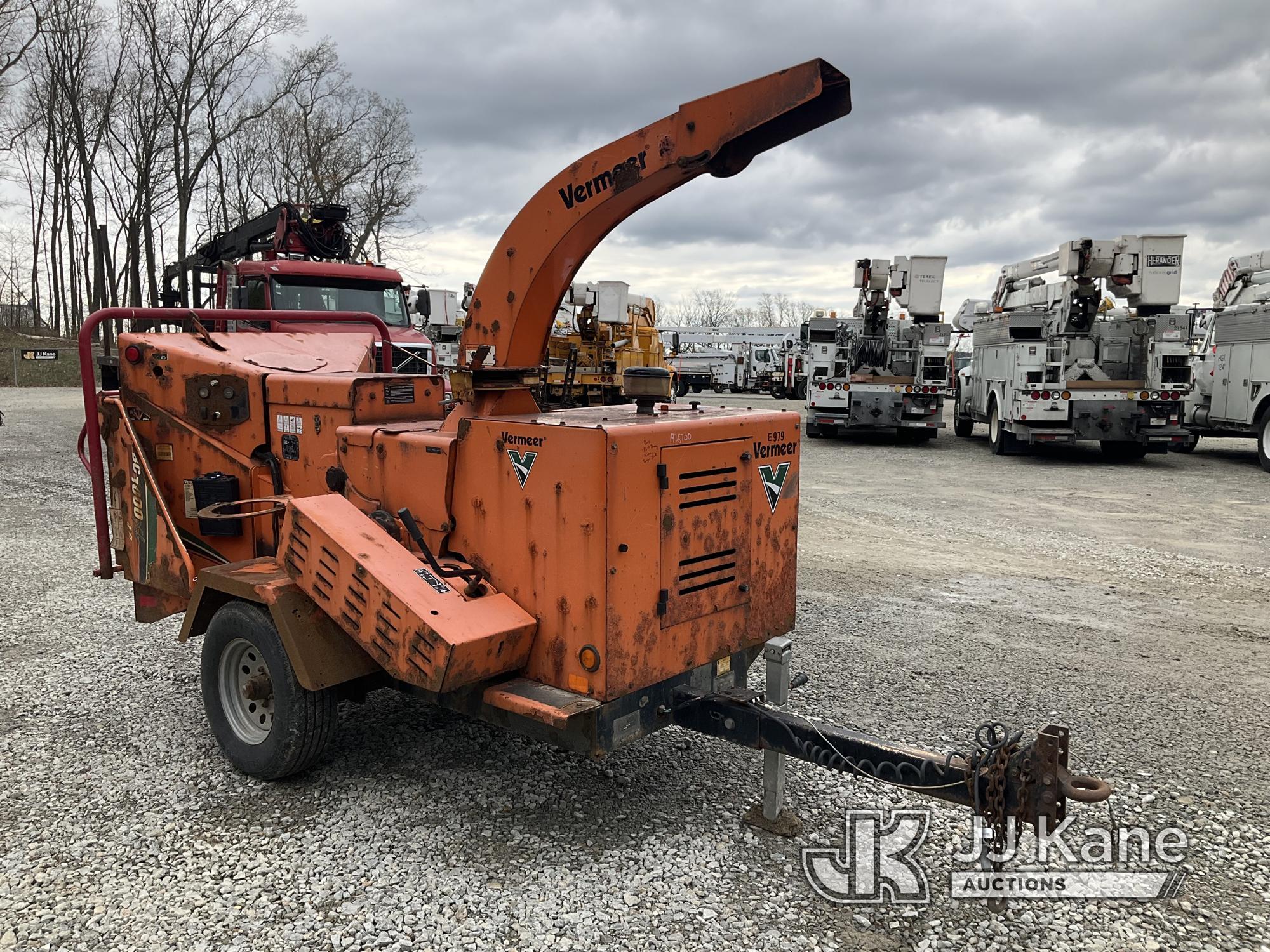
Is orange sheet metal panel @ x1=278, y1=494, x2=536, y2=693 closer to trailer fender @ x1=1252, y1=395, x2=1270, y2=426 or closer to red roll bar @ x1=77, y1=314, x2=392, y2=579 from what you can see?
red roll bar @ x1=77, y1=314, x2=392, y2=579

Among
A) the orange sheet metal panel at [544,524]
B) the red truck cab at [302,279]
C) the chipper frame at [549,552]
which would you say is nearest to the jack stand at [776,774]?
the chipper frame at [549,552]

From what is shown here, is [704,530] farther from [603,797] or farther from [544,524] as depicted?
[603,797]

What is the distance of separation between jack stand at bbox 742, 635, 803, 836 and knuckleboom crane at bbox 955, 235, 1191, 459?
540 inches

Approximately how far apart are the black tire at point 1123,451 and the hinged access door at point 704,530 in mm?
14437

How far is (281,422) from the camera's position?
4801 millimetres

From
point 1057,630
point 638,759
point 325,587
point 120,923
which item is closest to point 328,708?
point 325,587

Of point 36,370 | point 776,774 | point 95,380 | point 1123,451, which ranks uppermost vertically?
point 95,380

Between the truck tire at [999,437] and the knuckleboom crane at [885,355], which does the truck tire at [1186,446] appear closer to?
the truck tire at [999,437]

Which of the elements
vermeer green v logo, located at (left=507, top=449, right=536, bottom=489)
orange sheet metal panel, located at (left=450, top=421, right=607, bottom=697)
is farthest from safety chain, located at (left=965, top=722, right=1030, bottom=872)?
vermeer green v logo, located at (left=507, top=449, right=536, bottom=489)

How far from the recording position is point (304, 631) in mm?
3838

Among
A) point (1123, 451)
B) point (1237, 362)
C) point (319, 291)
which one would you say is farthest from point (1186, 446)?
point (319, 291)

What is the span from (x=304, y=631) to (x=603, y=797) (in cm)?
142

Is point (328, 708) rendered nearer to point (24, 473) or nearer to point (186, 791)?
point (186, 791)

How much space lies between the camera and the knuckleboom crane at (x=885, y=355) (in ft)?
60.4
